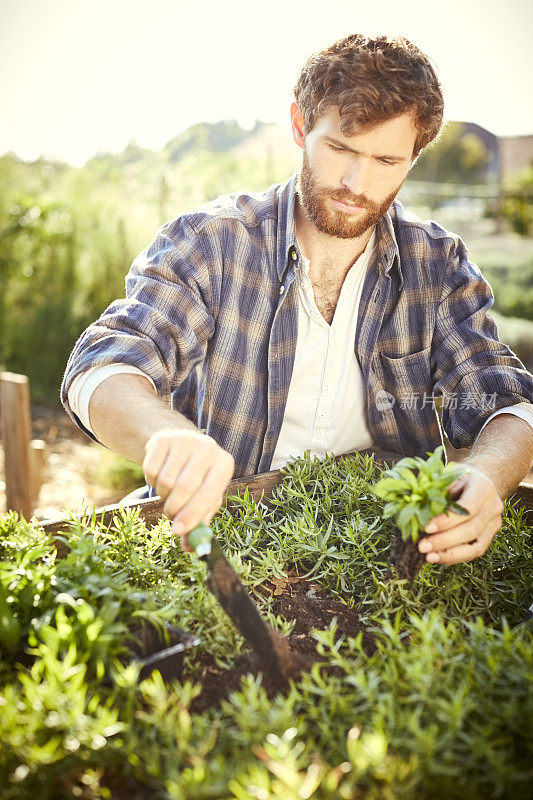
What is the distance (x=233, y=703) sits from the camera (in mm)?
879

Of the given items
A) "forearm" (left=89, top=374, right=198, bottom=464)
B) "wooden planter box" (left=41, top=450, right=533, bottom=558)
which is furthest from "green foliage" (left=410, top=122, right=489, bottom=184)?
"forearm" (left=89, top=374, right=198, bottom=464)

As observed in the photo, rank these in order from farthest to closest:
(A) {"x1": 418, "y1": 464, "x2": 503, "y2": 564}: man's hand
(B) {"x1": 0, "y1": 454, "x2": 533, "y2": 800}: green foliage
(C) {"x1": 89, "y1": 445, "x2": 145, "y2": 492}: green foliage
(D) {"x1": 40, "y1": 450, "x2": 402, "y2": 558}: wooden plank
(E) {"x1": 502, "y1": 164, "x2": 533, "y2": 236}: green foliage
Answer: (E) {"x1": 502, "y1": 164, "x2": 533, "y2": 236}: green foliage < (C) {"x1": 89, "y1": 445, "x2": 145, "y2": 492}: green foliage < (D) {"x1": 40, "y1": 450, "x2": 402, "y2": 558}: wooden plank < (A) {"x1": 418, "y1": 464, "x2": 503, "y2": 564}: man's hand < (B) {"x1": 0, "y1": 454, "x2": 533, "y2": 800}: green foliage

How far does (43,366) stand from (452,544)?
6.13 m

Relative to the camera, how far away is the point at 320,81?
1903 mm

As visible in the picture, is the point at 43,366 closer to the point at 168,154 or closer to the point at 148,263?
the point at 168,154

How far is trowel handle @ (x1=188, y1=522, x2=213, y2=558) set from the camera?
0.97 metres

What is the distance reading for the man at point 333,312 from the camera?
1761mm

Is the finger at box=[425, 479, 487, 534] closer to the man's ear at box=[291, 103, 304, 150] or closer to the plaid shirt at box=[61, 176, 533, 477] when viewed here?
the plaid shirt at box=[61, 176, 533, 477]

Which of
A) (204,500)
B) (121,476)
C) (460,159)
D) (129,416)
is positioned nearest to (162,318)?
(129,416)

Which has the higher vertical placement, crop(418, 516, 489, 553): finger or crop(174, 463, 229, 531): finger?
crop(174, 463, 229, 531): finger

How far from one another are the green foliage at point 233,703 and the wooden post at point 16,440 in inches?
104

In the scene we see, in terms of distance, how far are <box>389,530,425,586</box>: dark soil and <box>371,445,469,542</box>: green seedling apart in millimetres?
49

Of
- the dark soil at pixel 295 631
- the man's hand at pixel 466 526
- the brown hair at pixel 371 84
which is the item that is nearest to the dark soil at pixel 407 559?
the man's hand at pixel 466 526

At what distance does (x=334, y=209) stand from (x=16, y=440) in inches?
100.0
